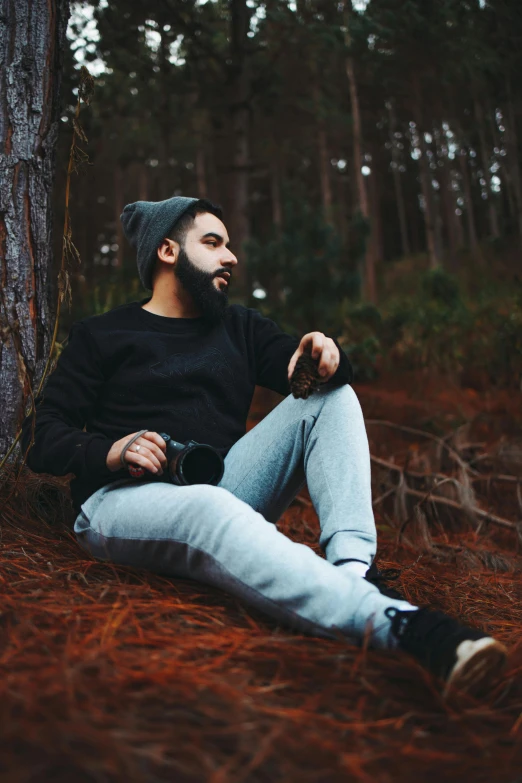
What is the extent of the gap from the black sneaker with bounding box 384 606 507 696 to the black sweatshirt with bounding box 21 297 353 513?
30.7 inches

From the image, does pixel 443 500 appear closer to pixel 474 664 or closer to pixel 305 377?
pixel 305 377

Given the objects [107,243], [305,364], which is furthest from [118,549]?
[107,243]

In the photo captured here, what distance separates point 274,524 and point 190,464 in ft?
0.99

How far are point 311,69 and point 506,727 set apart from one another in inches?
420

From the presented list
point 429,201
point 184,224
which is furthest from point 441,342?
point 429,201

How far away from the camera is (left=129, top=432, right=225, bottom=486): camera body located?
5.42 ft

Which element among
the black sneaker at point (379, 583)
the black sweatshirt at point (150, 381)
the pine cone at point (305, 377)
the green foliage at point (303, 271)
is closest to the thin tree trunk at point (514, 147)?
the green foliage at point (303, 271)

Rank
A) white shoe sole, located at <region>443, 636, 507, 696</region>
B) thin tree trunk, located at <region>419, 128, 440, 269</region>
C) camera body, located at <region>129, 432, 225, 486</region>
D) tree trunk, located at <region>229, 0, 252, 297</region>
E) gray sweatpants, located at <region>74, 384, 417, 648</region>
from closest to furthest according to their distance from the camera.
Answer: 1. white shoe sole, located at <region>443, 636, 507, 696</region>
2. gray sweatpants, located at <region>74, 384, 417, 648</region>
3. camera body, located at <region>129, 432, 225, 486</region>
4. tree trunk, located at <region>229, 0, 252, 297</region>
5. thin tree trunk, located at <region>419, 128, 440, 269</region>

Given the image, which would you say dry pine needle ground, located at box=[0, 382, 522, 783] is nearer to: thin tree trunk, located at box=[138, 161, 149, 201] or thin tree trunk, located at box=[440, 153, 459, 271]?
thin tree trunk, located at box=[440, 153, 459, 271]

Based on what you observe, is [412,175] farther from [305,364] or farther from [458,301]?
[305,364]

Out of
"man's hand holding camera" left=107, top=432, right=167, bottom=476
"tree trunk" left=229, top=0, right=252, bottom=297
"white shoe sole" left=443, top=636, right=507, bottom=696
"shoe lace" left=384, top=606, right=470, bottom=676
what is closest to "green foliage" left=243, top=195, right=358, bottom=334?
"tree trunk" left=229, top=0, right=252, bottom=297

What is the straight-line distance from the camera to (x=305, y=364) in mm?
1782

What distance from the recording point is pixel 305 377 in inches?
69.4

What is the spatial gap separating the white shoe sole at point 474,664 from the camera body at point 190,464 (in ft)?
2.68
